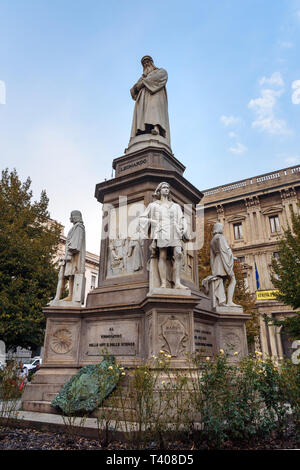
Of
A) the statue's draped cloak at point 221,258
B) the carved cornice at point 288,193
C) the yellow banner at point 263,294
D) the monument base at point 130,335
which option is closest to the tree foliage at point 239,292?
the yellow banner at point 263,294

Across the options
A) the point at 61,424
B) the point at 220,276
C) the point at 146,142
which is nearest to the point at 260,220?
the point at 146,142

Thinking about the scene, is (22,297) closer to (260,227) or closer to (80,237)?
(80,237)

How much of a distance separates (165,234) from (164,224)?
0.26 m

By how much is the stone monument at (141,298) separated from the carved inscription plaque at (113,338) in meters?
0.02

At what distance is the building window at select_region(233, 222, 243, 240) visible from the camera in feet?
117

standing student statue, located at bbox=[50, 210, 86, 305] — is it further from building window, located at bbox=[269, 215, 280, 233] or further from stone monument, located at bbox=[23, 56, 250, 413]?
building window, located at bbox=[269, 215, 280, 233]

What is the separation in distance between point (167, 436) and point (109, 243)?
5745 mm

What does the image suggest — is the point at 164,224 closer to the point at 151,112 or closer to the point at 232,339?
the point at 232,339

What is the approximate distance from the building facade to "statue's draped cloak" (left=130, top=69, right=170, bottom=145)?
23.1 metres

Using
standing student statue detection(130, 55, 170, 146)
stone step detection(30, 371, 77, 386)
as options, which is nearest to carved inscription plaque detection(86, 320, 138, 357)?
stone step detection(30, 371, 77, 386)

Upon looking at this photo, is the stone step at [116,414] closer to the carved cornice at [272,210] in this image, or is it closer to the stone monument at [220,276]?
the stone monument at [220,276]

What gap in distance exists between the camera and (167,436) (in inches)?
169

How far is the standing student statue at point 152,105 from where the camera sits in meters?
11.1
